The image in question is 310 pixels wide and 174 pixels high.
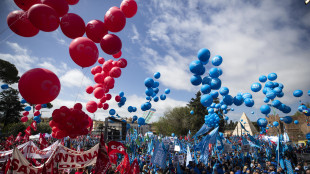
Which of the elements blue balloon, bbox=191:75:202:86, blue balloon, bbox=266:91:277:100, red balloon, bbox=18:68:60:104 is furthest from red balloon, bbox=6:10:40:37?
blue balloon, bbox=266:91:277:100

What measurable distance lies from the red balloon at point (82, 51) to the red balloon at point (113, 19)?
0.97 metres

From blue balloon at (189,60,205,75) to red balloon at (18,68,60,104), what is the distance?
7.32 metres

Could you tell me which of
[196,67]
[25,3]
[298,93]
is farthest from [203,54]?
[298,93]

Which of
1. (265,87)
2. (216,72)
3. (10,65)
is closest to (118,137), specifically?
(216,72)

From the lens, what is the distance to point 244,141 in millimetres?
11703

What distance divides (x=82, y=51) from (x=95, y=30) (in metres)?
0.81

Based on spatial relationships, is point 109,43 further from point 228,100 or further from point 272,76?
point 272,76

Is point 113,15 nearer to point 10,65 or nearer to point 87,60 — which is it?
point 87,60

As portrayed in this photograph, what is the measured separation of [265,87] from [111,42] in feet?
43.0

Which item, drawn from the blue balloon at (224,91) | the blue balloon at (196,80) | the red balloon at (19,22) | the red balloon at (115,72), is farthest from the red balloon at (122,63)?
the blue balloon at (224,91)

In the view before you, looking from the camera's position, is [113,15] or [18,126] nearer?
[113,15]

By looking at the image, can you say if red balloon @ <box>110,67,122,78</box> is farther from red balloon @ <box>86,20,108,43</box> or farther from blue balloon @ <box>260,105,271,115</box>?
blue balloon @ <box>260,105,271,115</box>

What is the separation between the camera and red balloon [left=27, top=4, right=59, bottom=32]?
3537mm

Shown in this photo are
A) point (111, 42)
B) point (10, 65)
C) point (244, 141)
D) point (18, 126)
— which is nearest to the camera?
point (111, 42)
